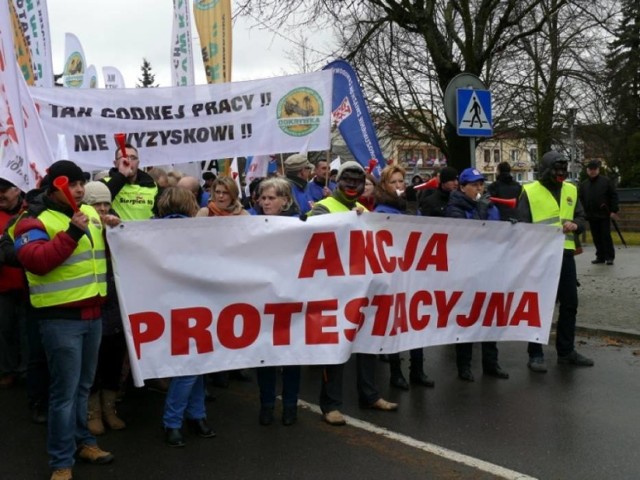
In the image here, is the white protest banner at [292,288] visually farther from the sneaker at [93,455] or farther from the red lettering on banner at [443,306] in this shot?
the sneaker at [93,455]

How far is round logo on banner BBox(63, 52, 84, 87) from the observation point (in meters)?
16.6

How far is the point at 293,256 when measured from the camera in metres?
5.16

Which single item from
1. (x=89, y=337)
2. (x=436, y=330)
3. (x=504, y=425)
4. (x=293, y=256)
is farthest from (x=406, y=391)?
(x=89, y=337)

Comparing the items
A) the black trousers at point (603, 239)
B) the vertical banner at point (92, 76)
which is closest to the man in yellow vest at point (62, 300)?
the black trousers at point (603, 239)

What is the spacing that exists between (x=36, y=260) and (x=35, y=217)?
0.31 meters

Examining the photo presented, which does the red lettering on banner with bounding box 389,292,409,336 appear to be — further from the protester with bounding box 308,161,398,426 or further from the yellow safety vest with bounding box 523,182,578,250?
the yellow safety vest with bounding box 523,182,578,250

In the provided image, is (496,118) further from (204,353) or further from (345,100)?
(204,353)

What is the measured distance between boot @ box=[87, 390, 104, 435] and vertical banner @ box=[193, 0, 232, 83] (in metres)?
7.02

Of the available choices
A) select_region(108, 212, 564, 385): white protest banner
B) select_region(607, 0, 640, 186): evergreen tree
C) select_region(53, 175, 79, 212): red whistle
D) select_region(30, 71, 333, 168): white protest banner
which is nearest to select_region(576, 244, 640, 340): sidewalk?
select_region(108, 212, 564, 385): white protest banner

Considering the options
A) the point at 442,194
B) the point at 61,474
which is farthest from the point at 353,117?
the point at 61,474

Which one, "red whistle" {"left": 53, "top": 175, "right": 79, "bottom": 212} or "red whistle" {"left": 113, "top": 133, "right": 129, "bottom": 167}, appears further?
"red whistle" {"left": 113, "top": 133, "right": 129, "bottom": 167}

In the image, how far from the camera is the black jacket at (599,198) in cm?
1368

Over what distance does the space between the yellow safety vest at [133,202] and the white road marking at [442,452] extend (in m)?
2.24

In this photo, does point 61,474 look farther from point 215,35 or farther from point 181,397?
point 215,35
